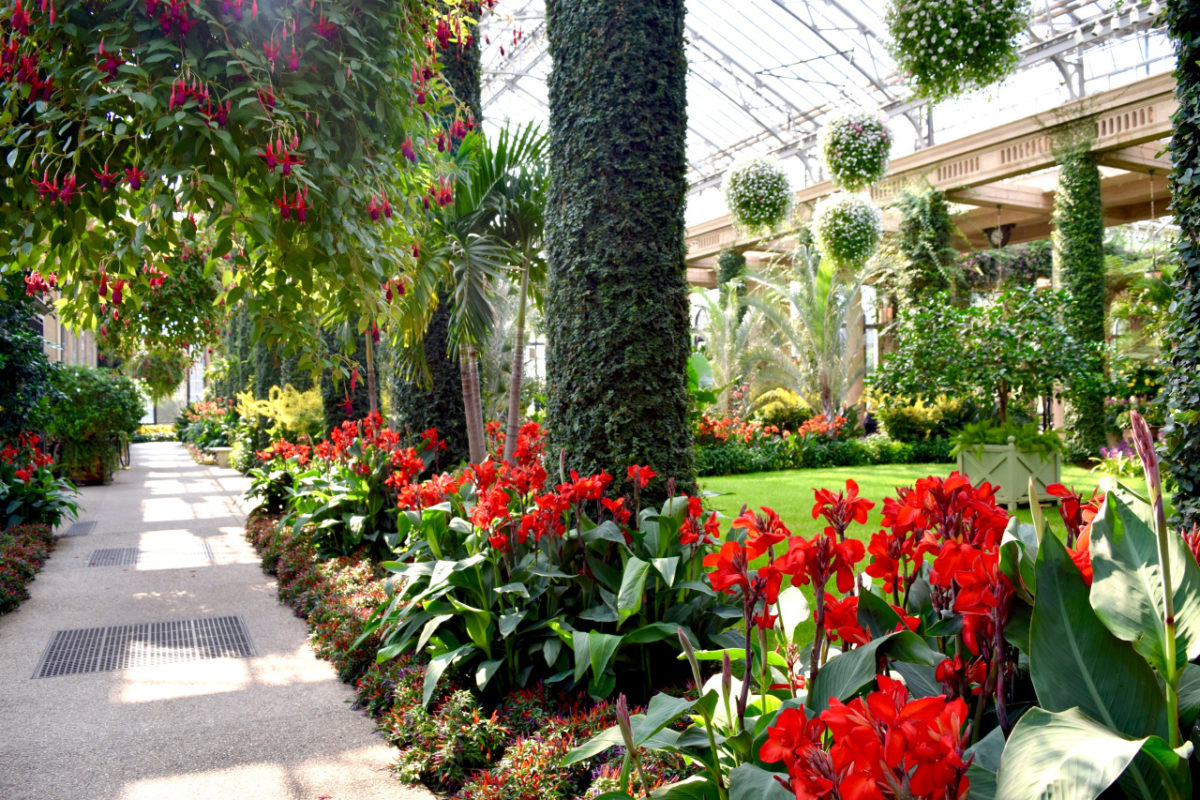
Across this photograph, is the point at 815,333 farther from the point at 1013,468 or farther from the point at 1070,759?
the point at 1070,759

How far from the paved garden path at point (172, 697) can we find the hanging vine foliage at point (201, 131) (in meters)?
1.51

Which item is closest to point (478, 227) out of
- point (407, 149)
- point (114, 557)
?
point (407, 149)

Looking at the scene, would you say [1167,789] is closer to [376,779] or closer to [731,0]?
[376,779]

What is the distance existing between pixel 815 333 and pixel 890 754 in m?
13.2

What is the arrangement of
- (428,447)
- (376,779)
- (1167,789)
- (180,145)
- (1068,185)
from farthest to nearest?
(1068,185) → (428,447) → (376,779) → (180,145) → (1167,789)

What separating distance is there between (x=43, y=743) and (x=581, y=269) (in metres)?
2.67

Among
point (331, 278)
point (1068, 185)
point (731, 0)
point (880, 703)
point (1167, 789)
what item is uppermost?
point (731, 0)

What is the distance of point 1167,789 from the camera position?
3.11ft

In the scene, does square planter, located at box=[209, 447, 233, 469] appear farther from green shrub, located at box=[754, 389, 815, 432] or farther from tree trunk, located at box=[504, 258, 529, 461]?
tree trunk, located at box=[504, 258, 529, 461]

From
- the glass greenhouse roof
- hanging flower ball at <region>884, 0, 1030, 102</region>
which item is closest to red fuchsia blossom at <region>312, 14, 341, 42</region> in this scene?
hanging flower ball at <region>884, 0, 1030, 102</region>

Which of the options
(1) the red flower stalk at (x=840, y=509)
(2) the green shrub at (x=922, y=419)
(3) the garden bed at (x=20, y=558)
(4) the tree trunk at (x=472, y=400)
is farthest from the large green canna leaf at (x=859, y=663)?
(2) the green shrub at (x=922, y=419)

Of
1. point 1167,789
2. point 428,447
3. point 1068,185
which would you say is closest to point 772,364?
point 1068,185

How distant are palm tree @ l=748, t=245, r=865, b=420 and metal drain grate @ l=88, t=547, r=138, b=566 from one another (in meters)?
10.3

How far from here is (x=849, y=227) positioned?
22.4 ft
